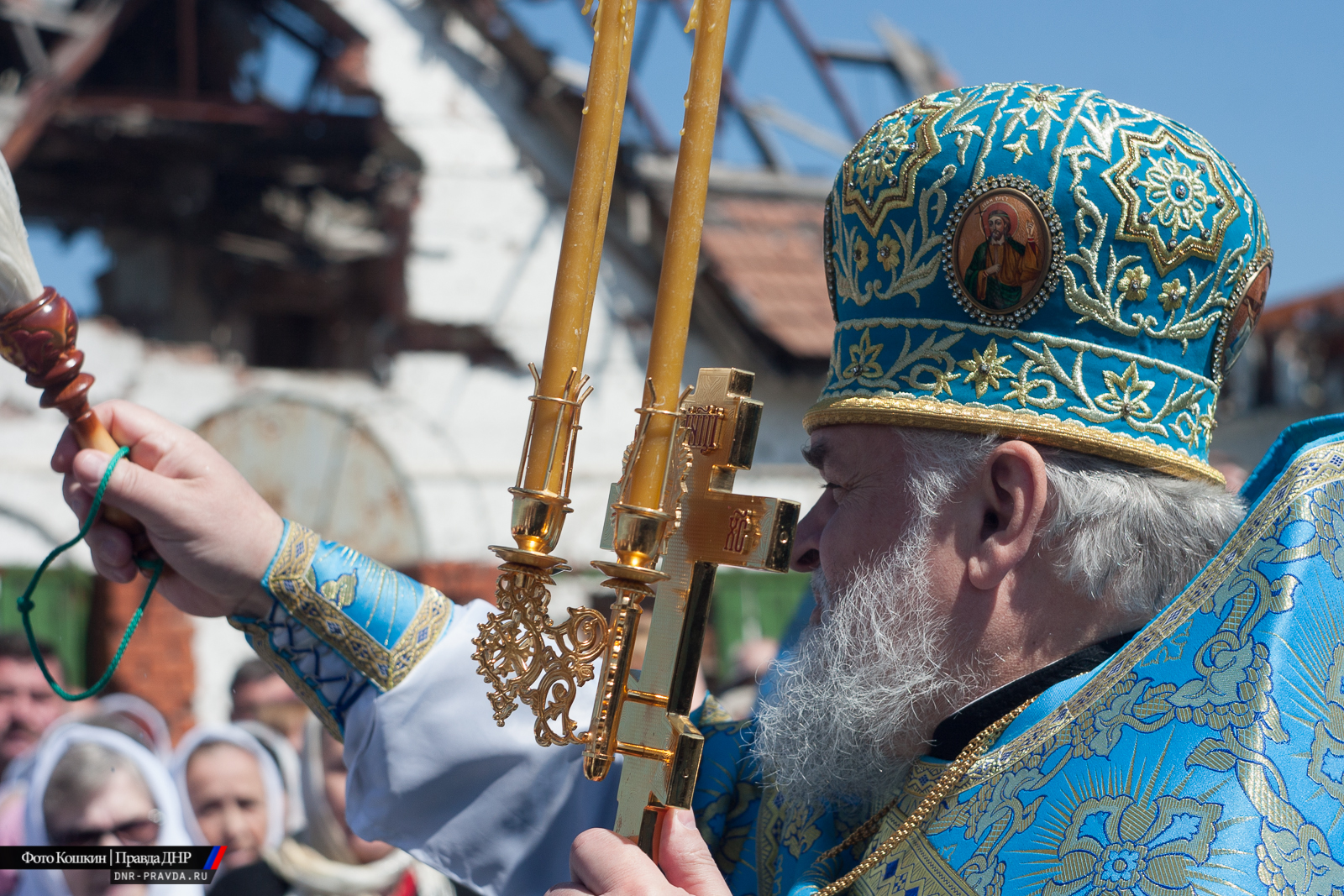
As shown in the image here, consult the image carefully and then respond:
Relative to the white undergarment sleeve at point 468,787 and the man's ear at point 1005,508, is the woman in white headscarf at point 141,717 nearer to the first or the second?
the white undergarment sleeve at point 468,787

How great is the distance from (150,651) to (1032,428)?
7.28m

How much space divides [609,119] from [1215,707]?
95 cm

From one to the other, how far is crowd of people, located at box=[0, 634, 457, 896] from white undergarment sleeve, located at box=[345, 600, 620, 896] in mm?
877

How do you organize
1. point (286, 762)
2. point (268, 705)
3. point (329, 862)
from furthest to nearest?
point (268, 705) → point (286, 762) → point (329, 862)

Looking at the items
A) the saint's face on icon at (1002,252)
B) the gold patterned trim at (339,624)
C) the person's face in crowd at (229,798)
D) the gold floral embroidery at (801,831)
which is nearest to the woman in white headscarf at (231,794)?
the person's face in crowd at (229,798)

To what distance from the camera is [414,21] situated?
9.39 meters

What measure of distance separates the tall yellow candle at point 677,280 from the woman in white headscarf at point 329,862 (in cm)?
262

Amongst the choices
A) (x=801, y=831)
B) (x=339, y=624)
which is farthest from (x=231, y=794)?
(x=801, y=831)

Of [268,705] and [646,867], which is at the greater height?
[646,867]

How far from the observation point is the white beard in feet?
5.64

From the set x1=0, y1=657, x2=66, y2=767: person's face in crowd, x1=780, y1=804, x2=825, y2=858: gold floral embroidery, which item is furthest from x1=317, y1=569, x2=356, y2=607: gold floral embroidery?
x1=0, y1=657, x2=66, y2=767: person's face in crowd

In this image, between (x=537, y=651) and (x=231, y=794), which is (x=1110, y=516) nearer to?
(x=537, y=651)

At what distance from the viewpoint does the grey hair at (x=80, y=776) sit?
9.86 ft

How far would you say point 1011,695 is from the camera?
1.67 m
